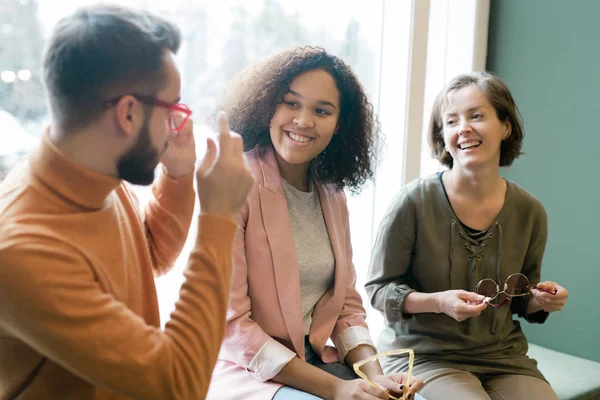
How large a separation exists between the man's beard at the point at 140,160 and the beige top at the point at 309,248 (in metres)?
0.73

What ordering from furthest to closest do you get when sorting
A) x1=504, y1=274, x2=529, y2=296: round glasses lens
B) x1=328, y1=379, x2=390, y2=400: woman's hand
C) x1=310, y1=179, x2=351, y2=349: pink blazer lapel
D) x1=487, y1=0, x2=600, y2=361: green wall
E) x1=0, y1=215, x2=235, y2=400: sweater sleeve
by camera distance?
x1=487, y1=0, x2=600, y2=361: green wall → x1=504, y1=274, x2=529, y2=296: round glasses lens → x1=310, y1=179, x2=351, y2=349: pink blazer lapel → x1=328, y1=379, x2=390, y2=400: woman's hand → x1=0, y1=215, x2=235, y2=400: sweater sleeve

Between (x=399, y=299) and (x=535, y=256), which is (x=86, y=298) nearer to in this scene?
(x=399, y=299)

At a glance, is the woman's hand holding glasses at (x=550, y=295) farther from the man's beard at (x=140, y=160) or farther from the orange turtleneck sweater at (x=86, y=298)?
the man's beard at (x=140, y=160)

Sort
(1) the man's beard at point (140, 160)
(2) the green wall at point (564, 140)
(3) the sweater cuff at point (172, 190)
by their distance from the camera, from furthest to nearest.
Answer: (2) the green wall at point (564, 140), (3) the sweater cuff at point (172, 190), (1) the man's beard at point (140, 160)

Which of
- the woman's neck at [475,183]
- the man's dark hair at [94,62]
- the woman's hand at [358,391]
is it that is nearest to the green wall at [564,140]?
the woman's neck at [475,183]

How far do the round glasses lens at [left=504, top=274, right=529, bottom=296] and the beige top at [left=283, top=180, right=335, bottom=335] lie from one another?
0.52 metres

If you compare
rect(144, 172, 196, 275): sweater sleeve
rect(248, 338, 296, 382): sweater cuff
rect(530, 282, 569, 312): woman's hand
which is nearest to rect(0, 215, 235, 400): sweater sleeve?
rect(144, 172, 196, 275): sweater sleeve

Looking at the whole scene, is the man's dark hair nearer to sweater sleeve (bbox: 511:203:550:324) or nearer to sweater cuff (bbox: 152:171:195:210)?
sweater cuff (bbox: 152:171:195:210)

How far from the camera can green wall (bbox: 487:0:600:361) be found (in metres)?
2.47

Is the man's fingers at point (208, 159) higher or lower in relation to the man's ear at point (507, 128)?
higher

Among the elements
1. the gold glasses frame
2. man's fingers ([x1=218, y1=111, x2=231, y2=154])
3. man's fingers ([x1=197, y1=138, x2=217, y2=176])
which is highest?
man's fingers ([x1=218, y1=111, x2=231, y2=154])

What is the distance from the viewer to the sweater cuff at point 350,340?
5.43 feet

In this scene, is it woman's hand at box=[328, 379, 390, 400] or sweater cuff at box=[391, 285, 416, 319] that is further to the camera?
sweater cuff at box=[391, 285, 416, 319]

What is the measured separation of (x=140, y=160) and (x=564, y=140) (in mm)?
2136
